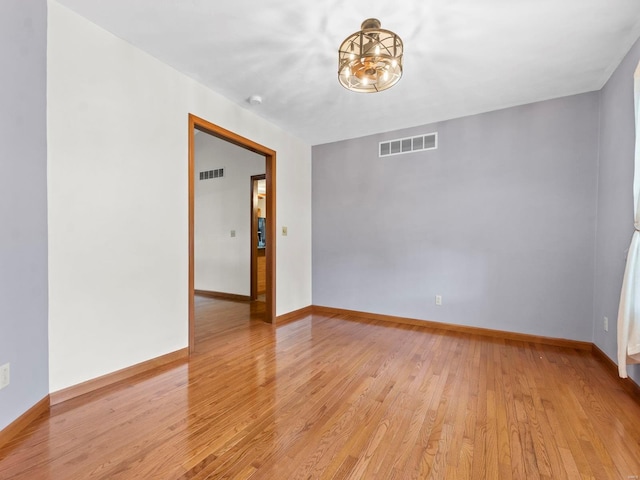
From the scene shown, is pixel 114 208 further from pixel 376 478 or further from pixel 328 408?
pixel 376 478

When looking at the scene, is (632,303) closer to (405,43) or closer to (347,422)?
(347,422)

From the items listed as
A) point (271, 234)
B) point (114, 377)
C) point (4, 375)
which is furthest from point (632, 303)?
point (4, 375)

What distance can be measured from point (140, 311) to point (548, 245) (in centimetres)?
416

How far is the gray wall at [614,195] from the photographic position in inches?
91.8

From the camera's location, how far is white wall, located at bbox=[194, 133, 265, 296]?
17.3 ft

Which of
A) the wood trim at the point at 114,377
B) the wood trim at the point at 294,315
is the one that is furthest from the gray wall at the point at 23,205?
the wood trim at the point at 294,315

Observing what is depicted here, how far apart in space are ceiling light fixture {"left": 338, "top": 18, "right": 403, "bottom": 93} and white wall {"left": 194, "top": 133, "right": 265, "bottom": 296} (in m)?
3.40

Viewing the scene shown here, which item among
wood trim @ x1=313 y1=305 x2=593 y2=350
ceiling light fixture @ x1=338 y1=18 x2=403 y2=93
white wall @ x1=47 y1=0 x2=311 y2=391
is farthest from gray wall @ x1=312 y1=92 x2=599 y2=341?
white wall @ x1=47 y1=0 x2=311 y2=391

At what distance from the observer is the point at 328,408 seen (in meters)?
1.93

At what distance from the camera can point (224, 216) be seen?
5.55 m

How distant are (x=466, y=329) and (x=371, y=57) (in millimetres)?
3231

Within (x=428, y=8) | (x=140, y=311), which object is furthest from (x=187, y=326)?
(x=428, y=8)

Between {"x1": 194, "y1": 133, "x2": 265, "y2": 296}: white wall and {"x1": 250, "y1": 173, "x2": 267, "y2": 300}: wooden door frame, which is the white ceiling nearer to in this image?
{"x1": 250, "y1": 173, "x2": 267, "y2": 300}: wooden door frame

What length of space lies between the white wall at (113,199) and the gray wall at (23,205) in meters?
0.07
